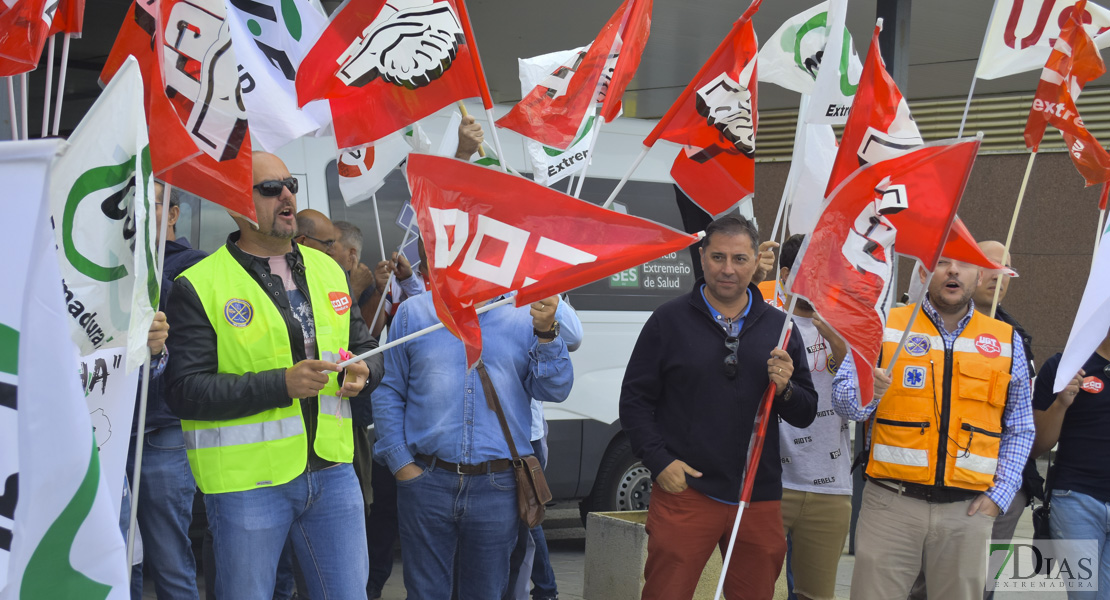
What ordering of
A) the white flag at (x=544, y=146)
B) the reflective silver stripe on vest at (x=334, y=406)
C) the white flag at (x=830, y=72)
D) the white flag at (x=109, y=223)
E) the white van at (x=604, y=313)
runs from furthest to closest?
the white van at (x=604, y=313)
the white flag at (x=544, y=146)
the white flag at (x=830, y=72)
the reflective silver stripe on vest at (x=334, y=406)
the white flag at (x=109, y=223)

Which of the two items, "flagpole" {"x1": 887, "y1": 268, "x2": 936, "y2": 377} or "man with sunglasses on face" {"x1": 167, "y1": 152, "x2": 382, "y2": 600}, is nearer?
"man with sunglasses on face" {"x1": 167, "y1": 152, "x2": 382, "y2": 600}

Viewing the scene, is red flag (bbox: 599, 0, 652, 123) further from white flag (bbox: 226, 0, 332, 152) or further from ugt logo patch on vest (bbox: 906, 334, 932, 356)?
ugt logo patch on vest (bbox: 906, 334, 932, 356)

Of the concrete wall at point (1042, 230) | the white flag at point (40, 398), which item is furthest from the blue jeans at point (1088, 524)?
the concrete wall at point (1042, 230)

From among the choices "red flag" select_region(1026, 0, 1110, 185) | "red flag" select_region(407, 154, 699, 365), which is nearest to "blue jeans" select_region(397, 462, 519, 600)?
"red flag" select_region(407, 154, 699, 365)

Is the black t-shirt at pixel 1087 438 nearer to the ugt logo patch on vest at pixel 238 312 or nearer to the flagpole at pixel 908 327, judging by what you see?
the flagpole at pixel 908 327

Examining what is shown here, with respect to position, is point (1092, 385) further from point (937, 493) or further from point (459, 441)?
point (459, 441)

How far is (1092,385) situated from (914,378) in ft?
3.76

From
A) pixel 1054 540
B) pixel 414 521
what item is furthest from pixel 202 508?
pixel 1054 540

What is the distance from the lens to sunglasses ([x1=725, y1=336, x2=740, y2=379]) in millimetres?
4680

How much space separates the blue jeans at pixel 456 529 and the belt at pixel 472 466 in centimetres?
2

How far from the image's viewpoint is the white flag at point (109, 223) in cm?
296

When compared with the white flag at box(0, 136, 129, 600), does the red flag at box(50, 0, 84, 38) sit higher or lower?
higher

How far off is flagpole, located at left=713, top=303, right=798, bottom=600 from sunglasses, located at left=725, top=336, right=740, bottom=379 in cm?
16

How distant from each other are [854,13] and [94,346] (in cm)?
777
